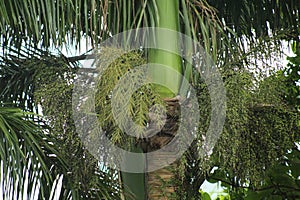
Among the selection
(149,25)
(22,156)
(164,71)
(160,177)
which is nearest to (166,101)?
(164,71)

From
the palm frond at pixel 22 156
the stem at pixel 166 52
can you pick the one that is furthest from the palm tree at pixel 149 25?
the palm frond at pixel 22 156

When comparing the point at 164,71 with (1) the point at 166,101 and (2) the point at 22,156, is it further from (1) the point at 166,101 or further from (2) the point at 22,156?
(2) the point at 22,156

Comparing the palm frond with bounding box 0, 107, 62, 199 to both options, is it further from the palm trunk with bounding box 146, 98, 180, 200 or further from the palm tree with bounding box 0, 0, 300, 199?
the palm trunk with bounding box 146, 98, 180, 200

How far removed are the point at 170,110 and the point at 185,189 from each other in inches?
16.7

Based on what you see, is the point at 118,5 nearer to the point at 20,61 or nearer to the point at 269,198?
the point at 20,61

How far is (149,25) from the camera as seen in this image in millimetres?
2209

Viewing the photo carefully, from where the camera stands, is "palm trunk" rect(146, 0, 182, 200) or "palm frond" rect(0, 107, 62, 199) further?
"palm frond" rect(0, 107, 62, 199)

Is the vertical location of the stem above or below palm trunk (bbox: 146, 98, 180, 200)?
above

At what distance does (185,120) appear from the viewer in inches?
73.9

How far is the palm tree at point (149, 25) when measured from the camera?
6.81 ft

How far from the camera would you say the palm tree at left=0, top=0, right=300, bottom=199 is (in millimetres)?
2076

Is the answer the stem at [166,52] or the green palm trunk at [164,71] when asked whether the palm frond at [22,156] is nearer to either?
the green palm trunk at [164,71]

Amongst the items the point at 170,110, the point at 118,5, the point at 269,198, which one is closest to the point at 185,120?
the point at 170,110

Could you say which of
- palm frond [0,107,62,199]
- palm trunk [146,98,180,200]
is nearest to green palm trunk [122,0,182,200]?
palm trunk [146,98,180,200]
